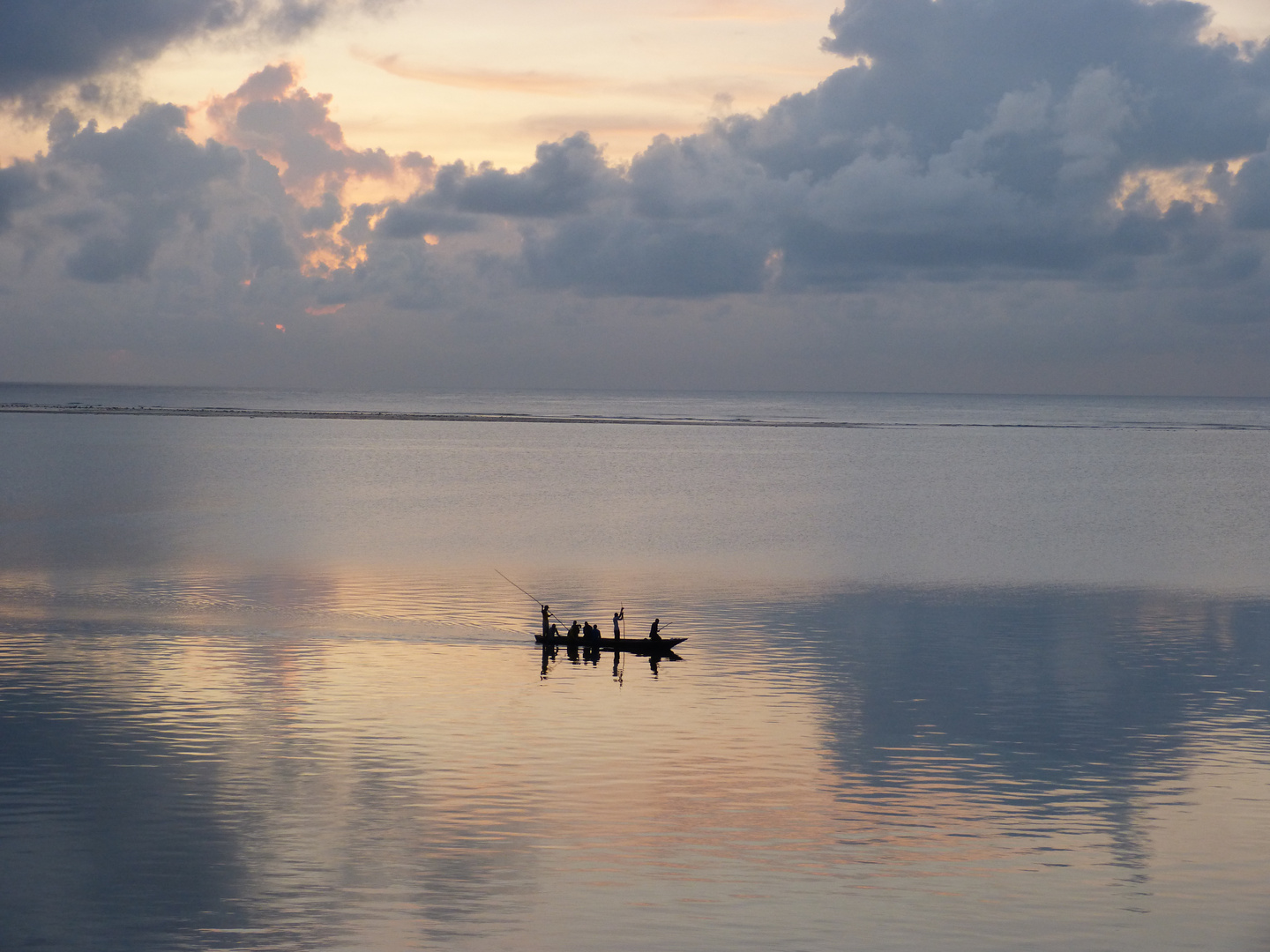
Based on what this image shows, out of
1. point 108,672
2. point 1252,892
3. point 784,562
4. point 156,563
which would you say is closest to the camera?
point 1252,892

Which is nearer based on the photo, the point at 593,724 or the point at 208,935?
the point at 208,935

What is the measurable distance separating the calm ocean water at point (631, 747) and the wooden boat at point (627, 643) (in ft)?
1.97

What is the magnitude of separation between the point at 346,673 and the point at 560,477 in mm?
93408

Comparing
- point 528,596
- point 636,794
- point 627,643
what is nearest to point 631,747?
point 636,794

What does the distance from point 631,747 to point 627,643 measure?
1297 cm

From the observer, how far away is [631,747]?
3594 cm

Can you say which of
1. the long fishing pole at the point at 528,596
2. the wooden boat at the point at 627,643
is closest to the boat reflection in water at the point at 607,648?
the wooden boat at the point at 627,643

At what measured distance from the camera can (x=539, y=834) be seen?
2870 cm

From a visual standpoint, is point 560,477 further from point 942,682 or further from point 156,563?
point 942,682

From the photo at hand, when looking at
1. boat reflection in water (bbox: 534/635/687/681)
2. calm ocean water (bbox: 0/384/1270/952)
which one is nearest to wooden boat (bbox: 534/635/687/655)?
boat reflection in water (bbox: 534/635/687/681)

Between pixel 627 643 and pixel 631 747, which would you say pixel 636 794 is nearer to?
pixel 631 747

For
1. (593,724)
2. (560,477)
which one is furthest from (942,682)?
(560,477)

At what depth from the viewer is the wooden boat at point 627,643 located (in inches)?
1901

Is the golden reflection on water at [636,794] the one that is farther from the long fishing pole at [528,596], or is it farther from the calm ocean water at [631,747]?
the long fishing pole at [528,596]
